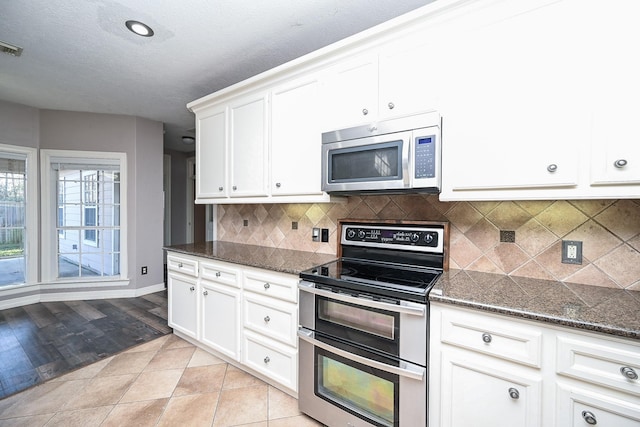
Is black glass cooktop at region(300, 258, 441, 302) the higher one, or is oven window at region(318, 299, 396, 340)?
black glass cooktop at region(300, 258, 441, 302)

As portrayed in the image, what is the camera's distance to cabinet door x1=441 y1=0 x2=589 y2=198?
119 centimetres

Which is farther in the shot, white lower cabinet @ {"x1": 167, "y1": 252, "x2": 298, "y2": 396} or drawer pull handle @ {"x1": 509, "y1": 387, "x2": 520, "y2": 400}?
white lower cabinet @ {"x1": 167, "y1": 252, "x2": 298, "y2": 396}

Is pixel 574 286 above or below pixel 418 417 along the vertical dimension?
above

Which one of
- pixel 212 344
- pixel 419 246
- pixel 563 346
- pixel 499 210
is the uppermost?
pixel 499 210

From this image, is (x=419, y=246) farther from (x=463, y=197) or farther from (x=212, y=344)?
(x=212, y=344)

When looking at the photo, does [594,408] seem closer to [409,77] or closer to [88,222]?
[409,77]

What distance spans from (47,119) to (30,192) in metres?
0.99

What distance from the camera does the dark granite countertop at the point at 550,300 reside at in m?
0.98

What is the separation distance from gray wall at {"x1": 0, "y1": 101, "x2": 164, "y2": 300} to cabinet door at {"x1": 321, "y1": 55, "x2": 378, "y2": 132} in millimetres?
3336

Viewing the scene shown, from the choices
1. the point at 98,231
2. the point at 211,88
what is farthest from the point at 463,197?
the point at 98,231

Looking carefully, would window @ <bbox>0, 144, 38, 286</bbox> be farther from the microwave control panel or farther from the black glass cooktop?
the microwave control panel

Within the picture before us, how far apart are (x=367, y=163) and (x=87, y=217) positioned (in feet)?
13.8

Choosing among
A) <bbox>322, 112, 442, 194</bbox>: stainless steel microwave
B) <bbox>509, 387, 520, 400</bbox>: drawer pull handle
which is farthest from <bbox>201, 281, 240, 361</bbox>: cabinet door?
<bbox>509, 387, 520, 400</bbox>: drawer pull handle

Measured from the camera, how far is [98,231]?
3.91 m
